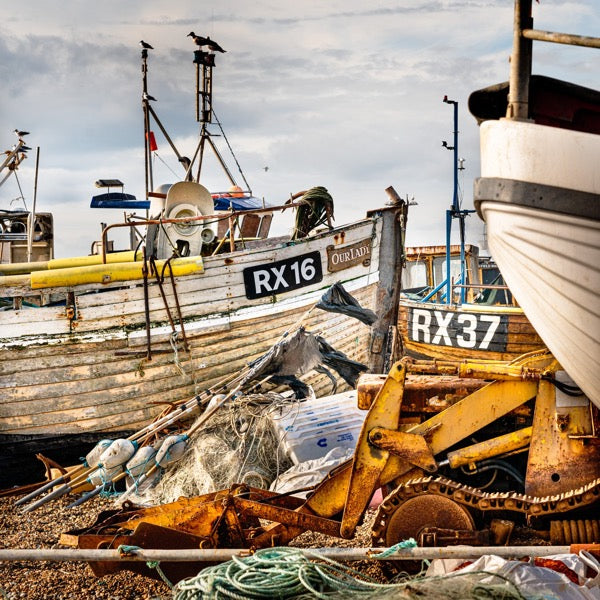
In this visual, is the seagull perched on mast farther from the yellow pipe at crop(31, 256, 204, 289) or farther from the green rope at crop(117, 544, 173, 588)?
the green rope at crop(117, 544, 173, 588)

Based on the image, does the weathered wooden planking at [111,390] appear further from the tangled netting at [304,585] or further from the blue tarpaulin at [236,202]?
the tangled netting at [304,585]

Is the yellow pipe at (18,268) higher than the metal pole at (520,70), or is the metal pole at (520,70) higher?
the metal pole at (520,70)

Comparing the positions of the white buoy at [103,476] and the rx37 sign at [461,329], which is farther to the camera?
the rx37 sign at [461,329]

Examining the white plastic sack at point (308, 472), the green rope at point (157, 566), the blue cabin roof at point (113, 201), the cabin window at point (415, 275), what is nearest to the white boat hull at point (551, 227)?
the green rope at point (157, 566)

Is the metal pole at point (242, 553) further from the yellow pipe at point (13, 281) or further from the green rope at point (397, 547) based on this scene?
the yellow pipe at point (13, 281)

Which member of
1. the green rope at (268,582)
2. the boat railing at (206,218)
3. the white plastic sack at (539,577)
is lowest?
the green rope at (268,582)

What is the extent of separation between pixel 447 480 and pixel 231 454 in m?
3.14

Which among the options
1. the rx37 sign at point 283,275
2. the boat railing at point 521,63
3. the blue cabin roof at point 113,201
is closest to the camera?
the boat railing at point 521,63

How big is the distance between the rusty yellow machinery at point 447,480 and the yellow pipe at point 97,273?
4319 millimetres

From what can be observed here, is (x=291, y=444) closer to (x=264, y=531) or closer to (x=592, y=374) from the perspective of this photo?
(x=264, y=531)

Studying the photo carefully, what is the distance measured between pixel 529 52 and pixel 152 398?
21.7 ft

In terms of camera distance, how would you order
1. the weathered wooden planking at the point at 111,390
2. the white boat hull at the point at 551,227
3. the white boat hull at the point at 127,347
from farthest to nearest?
the weathered wooden planking at the point at 111,390 → the white boat hull at the point at 127,347 → the white boat hull at the point at 551,227

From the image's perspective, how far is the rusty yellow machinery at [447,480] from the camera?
4719 mm

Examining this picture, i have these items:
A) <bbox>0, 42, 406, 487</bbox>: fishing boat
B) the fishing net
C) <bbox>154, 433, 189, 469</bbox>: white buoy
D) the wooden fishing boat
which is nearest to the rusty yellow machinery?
<bbox>154, 433, 189, 469</bbox>: white buoy
